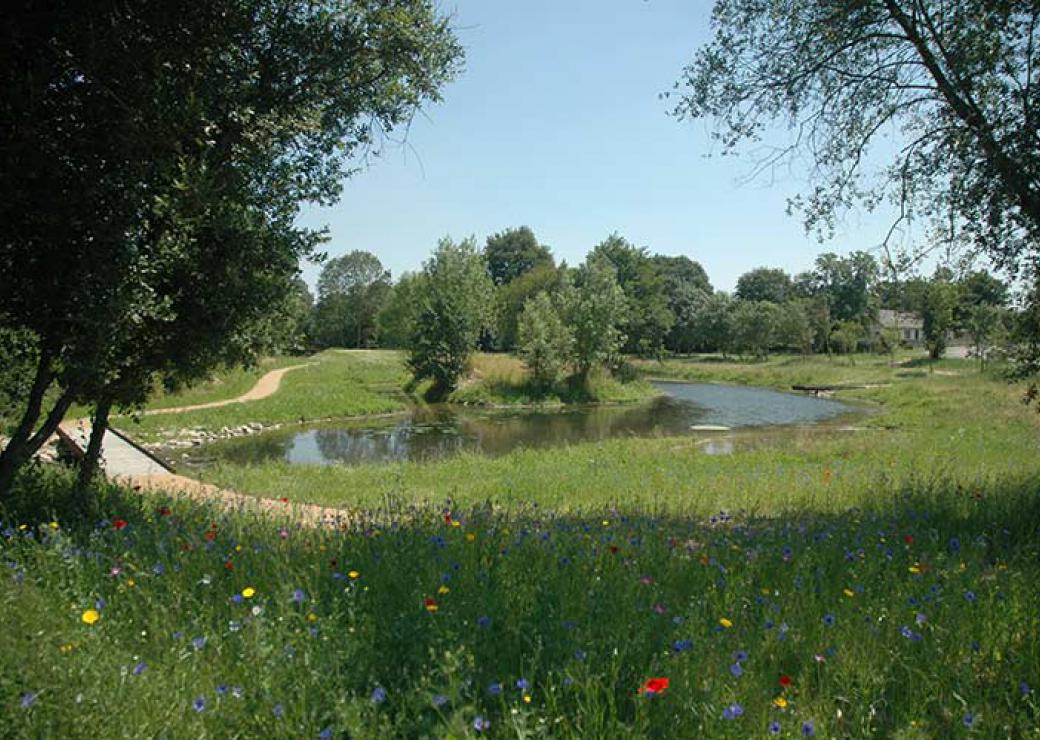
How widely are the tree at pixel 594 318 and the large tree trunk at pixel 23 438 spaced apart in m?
40.8

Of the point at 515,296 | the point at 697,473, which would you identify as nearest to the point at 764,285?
the point at 515,296

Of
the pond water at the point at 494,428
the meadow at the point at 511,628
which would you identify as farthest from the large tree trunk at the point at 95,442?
the pond water at the point at 494,428

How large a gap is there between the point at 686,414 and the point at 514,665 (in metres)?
33.5

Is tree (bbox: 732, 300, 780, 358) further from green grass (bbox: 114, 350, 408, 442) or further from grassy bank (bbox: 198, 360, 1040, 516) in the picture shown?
grassy bank (bbox: 198, 360, 1040, 516)

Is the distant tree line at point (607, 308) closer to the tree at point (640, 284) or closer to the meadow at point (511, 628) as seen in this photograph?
the tree at point (640, 284)

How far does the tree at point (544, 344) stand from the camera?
4416 cm

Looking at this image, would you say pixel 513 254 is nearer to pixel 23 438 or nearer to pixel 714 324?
pixel 714 324

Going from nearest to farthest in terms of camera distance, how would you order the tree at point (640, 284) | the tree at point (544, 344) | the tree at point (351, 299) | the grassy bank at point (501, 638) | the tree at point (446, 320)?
the grassy bank at point (501, 638)
the tree at point (446, 320)
the tree at point (544, 344)
the tree at point (640, 284)
the tree at point (351, 299)

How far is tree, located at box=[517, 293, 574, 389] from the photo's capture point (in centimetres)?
4416

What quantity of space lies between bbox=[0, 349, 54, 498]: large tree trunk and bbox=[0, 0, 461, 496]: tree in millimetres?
13

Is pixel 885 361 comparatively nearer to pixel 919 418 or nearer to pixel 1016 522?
pixel 919 418

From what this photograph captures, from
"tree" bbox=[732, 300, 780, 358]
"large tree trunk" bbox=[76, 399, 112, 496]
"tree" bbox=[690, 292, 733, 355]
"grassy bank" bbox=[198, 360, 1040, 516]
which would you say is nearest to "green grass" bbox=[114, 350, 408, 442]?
"grassy bank" bbox=[198, 360, 1040, 516]

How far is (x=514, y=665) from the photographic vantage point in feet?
9.39

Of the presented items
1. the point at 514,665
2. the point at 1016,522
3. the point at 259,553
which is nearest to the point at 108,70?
the point at 259,553
